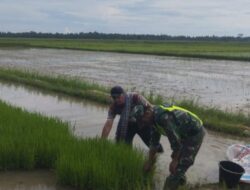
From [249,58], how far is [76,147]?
24550mm

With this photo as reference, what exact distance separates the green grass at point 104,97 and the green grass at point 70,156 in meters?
3.30

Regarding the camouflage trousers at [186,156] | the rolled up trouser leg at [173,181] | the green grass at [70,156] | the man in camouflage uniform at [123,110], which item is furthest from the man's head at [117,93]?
the rolled up trouser leg at [173,181]

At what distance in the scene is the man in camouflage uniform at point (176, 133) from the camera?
160 inches

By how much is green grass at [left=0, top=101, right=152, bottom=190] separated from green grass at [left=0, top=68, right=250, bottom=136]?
3301 millimetres

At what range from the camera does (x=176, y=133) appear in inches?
164

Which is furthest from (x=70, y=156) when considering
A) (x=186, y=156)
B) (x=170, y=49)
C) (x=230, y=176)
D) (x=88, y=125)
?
(x=170, y=49)

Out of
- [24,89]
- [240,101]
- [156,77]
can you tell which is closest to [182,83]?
[156,77]

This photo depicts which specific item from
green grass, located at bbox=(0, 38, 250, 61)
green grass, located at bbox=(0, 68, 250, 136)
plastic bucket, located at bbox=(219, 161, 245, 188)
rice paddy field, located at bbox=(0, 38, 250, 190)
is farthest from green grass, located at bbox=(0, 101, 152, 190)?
green grass, located at bbox=(0, 38, 250, 61)

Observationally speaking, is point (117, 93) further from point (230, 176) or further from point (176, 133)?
point (230, 176)

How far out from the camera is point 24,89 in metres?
13.3

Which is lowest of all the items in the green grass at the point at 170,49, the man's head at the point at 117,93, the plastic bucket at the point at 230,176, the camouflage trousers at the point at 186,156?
the green grass at the point at 170,49

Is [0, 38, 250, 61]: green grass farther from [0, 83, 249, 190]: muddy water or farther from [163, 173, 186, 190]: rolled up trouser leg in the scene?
[163, 173, 186, 190]: rolled up trouser leg

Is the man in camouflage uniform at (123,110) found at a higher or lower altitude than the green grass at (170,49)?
higher

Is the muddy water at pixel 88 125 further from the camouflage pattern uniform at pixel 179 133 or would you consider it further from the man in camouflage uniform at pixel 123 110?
the man in camouflage uniform at pixel 123 110
